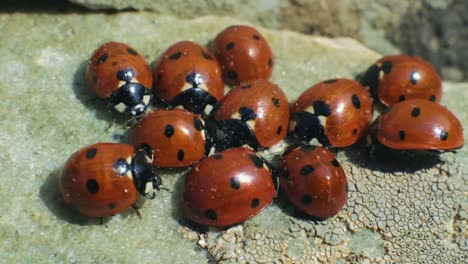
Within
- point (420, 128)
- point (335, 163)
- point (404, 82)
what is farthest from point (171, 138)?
point (404, 82)

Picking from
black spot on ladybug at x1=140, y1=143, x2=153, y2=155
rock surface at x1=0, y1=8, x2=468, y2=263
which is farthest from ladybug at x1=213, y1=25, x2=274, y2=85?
black spot on ladybug at x1=140, y1=143, x2=153, y2=155

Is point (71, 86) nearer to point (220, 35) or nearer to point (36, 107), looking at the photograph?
point (36, 107)

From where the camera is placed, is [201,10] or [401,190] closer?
[401,190]

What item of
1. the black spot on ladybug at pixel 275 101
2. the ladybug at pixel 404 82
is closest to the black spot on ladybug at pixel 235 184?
the black spot on ladybug at pixel 275 101

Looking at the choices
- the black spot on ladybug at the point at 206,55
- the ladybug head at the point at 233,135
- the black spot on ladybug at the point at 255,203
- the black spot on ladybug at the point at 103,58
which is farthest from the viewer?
the black spot on ladybug at the point at 206,55

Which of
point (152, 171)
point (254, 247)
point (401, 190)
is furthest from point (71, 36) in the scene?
point (401, 190)

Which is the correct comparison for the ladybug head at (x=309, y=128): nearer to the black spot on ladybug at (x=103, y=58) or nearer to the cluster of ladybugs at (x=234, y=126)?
the cluster of ladybugs at (x=234, y=126)

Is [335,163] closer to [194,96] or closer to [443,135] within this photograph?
[443,135]
